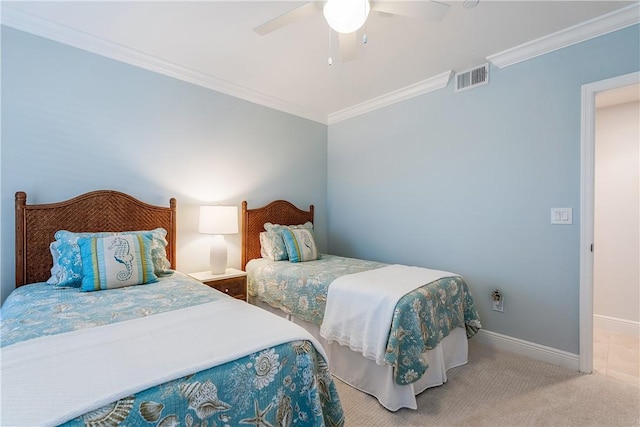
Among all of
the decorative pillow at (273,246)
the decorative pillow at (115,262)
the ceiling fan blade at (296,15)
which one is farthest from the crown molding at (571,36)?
the decorative pillow at (115,262)

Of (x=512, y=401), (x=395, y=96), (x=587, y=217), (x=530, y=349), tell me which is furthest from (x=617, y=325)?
(x=395, y=96)

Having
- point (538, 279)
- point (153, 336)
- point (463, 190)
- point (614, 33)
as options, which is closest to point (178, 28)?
point (153, 336)

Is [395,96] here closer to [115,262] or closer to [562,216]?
[562,216]

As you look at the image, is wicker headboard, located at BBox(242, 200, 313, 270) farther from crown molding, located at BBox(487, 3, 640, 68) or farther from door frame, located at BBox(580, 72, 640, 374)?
door frame, located at BBox(580, 72, 640, 374)

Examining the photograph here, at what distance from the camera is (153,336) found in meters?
1.18

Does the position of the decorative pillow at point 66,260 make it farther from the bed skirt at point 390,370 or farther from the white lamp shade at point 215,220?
the bed skirt at point 390,370

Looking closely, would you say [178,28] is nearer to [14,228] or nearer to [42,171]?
[42,171]

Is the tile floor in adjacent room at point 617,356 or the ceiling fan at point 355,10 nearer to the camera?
the ceiling fan at point 355,10

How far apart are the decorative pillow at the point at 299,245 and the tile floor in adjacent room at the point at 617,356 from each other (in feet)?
8.29

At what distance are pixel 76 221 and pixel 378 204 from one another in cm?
298

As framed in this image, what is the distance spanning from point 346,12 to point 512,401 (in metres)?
2.51

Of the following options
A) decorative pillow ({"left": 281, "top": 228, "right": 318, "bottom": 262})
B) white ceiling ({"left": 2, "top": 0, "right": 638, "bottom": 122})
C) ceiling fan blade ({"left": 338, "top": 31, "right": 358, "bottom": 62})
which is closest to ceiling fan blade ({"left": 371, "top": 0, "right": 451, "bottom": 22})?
ceiling fan blade ({"left": 338, "top": 31, "right": 358, "bottom": 62})

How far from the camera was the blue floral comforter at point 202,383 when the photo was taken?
0.88 meters

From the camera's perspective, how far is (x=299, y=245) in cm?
317
